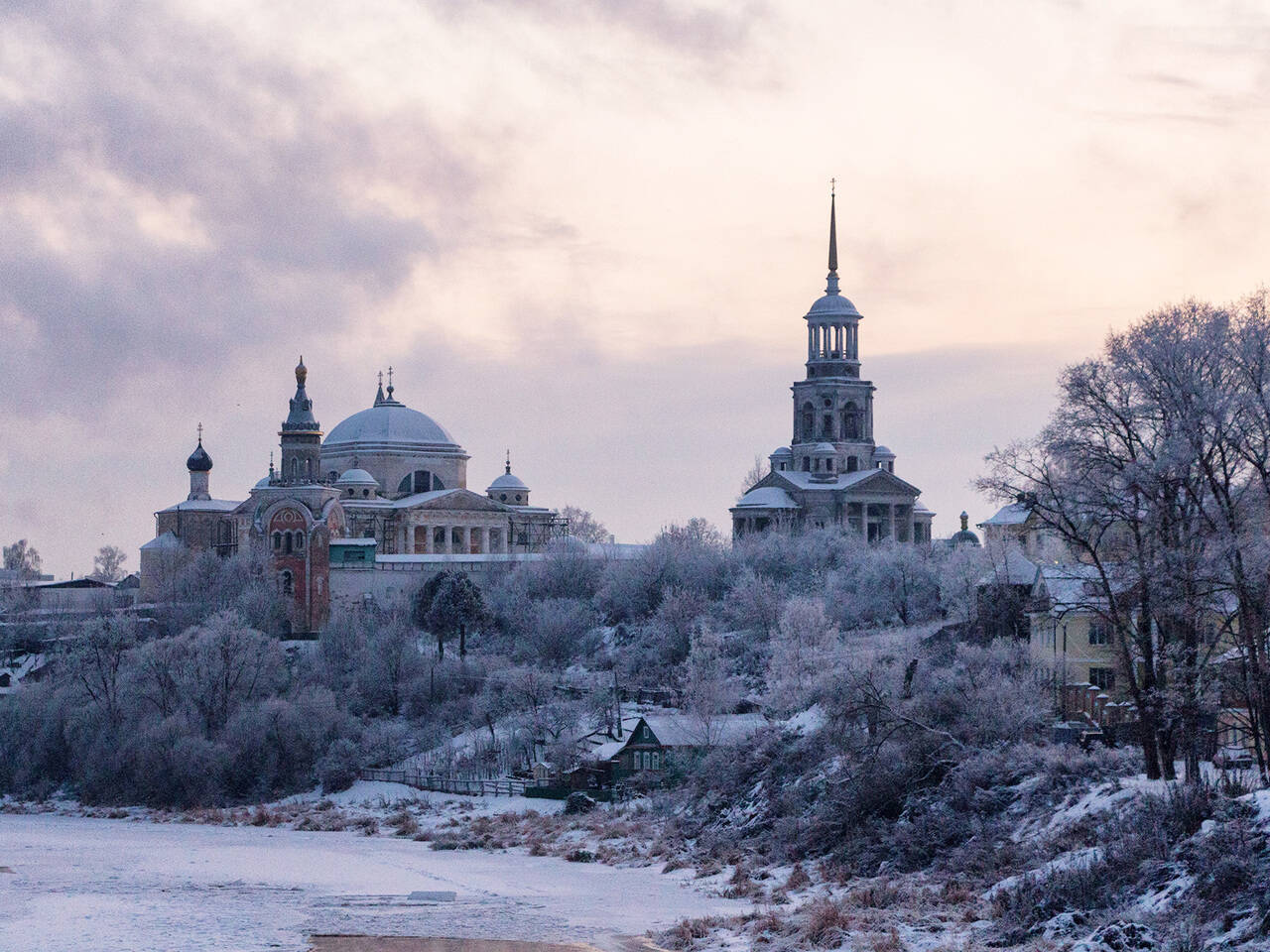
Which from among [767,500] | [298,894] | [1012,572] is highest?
[767,500]

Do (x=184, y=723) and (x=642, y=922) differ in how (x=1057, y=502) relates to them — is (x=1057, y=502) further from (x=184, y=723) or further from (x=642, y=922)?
(x=184, y=723)

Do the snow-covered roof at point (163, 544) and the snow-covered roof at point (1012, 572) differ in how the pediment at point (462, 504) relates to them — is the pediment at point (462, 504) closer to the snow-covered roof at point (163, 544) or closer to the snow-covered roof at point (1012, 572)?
the snow-covered roof at point (163, 544)

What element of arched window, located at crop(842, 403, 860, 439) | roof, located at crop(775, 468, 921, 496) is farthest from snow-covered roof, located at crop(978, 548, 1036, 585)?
arched window, located at crop(842, 403, 860, 439)

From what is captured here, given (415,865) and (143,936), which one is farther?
(415,865)

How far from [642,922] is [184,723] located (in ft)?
100

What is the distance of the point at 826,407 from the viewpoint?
96.9 metres

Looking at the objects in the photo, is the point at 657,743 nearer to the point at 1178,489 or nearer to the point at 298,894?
the point at 298,894

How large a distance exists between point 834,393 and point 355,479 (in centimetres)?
2515

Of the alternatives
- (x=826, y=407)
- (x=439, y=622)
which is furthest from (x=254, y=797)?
(x=826, y=407)

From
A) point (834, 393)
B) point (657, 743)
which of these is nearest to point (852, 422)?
Result: point (834, 393)

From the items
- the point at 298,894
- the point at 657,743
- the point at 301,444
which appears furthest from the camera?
the point at 301,444

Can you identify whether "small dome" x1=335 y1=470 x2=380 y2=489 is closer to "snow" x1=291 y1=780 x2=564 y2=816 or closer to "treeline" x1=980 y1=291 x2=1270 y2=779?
"snow" x1=291 y1=780 x2=564 y2=816

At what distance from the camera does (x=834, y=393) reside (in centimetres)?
9656

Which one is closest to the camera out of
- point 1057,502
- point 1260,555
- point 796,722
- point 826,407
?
point 1260,555
